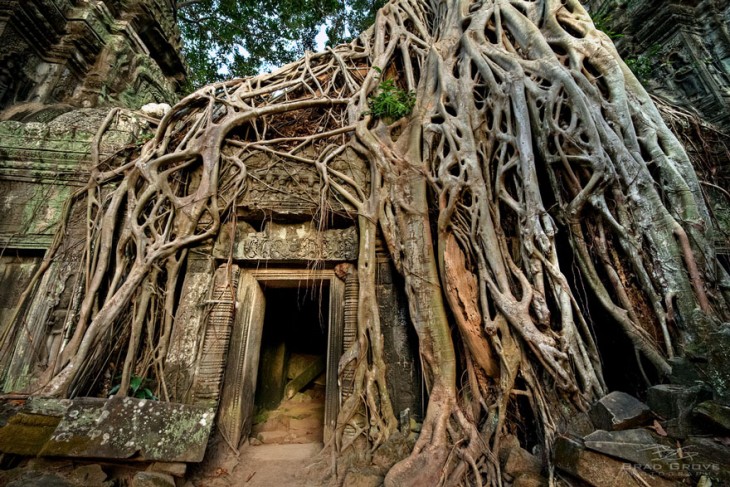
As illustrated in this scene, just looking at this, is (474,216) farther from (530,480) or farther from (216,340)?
A: (216,340)

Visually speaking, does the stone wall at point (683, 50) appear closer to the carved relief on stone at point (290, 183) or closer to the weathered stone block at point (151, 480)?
the carved relief on stone at point (290, 183)

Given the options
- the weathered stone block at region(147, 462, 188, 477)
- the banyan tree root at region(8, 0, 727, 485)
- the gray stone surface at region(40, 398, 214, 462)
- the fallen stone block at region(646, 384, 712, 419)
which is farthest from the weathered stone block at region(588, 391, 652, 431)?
the weathered stone block at region(147, 462, 188, 477)

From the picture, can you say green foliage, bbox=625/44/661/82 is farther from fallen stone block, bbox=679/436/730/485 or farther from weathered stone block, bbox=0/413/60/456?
weathered stone block, bbox=0/413/60/456

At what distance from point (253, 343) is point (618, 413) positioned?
270cm

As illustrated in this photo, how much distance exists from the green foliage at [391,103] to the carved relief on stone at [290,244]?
1.37 meters

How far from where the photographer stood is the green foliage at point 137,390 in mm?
2445

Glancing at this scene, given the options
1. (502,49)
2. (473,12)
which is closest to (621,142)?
(502,49)

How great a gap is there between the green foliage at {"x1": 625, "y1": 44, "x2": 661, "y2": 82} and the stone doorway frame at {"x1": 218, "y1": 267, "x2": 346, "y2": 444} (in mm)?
5371

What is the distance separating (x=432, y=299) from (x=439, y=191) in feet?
3.18

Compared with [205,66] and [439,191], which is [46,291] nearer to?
[439,191]

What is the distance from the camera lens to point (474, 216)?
8.59 feet

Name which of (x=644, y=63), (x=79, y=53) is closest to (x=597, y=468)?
(x=644, y=63)

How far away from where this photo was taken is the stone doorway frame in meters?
2.73

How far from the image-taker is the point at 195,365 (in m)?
2.68
